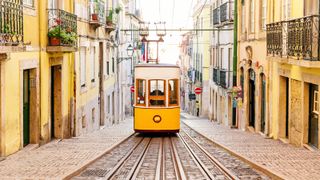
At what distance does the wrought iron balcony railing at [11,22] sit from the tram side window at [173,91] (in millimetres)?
8683

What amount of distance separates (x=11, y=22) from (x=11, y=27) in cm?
12

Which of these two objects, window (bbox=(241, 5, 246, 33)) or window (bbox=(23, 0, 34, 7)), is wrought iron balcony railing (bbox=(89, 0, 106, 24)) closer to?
window (bbox=(241, 5, 246, 33))

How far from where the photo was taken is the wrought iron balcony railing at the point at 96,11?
27156mm

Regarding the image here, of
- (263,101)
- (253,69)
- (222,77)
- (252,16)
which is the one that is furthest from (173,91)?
(222,77)

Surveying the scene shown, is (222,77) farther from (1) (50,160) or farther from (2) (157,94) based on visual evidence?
(1) (50,160)

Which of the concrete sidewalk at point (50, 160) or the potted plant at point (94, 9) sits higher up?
the potted plant at point (94, 9)

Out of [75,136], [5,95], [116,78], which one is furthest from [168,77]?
[116,78]

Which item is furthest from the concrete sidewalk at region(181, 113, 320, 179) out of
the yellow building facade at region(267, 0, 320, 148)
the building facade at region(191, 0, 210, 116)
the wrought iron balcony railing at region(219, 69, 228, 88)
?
the building facade at region(191, 0, 210, 116)

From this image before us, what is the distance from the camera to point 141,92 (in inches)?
877

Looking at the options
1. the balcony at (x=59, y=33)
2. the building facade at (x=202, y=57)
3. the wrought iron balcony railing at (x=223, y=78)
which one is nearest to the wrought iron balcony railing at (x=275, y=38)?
the balcony at (x=59, y=33)

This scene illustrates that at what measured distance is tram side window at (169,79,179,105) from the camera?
22094 mm

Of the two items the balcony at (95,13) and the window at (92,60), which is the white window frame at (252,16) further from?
the window at (92,60)

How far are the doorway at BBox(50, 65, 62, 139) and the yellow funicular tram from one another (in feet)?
11.3

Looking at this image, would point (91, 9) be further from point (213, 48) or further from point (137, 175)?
point (137, 175)
